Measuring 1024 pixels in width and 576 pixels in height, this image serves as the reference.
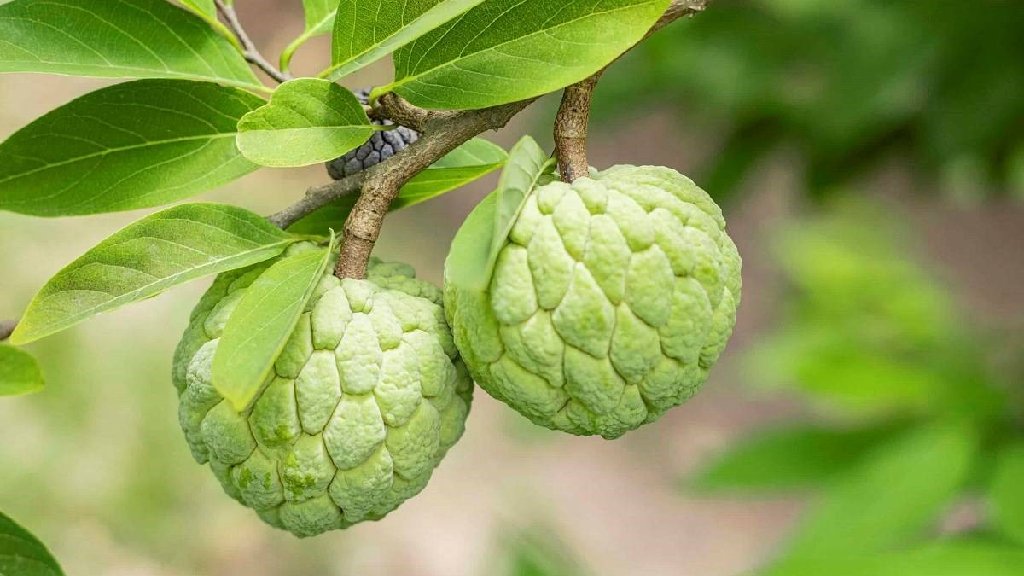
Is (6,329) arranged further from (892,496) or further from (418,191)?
(892,496)

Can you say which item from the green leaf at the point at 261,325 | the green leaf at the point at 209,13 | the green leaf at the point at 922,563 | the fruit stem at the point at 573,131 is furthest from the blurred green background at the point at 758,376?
the green leaf at the point at 209,13

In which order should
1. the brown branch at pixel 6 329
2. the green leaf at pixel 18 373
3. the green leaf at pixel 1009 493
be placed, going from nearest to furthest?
the green leaf at pixel 18 373 < the brown branch at pixel 6 329 < the green leaf at pixel 1009 493

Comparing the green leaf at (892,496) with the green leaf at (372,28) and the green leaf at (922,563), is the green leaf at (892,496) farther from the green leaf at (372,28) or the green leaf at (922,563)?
the green leaf at (372,28)

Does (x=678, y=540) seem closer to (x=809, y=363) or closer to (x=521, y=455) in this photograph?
(x=521, y=455)

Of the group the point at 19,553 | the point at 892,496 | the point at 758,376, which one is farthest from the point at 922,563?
the point at 758,376

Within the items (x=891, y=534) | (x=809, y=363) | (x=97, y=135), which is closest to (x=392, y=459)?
(x=97, y=135)

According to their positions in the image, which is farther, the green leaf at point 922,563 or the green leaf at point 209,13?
the green leaf at point 922,563
